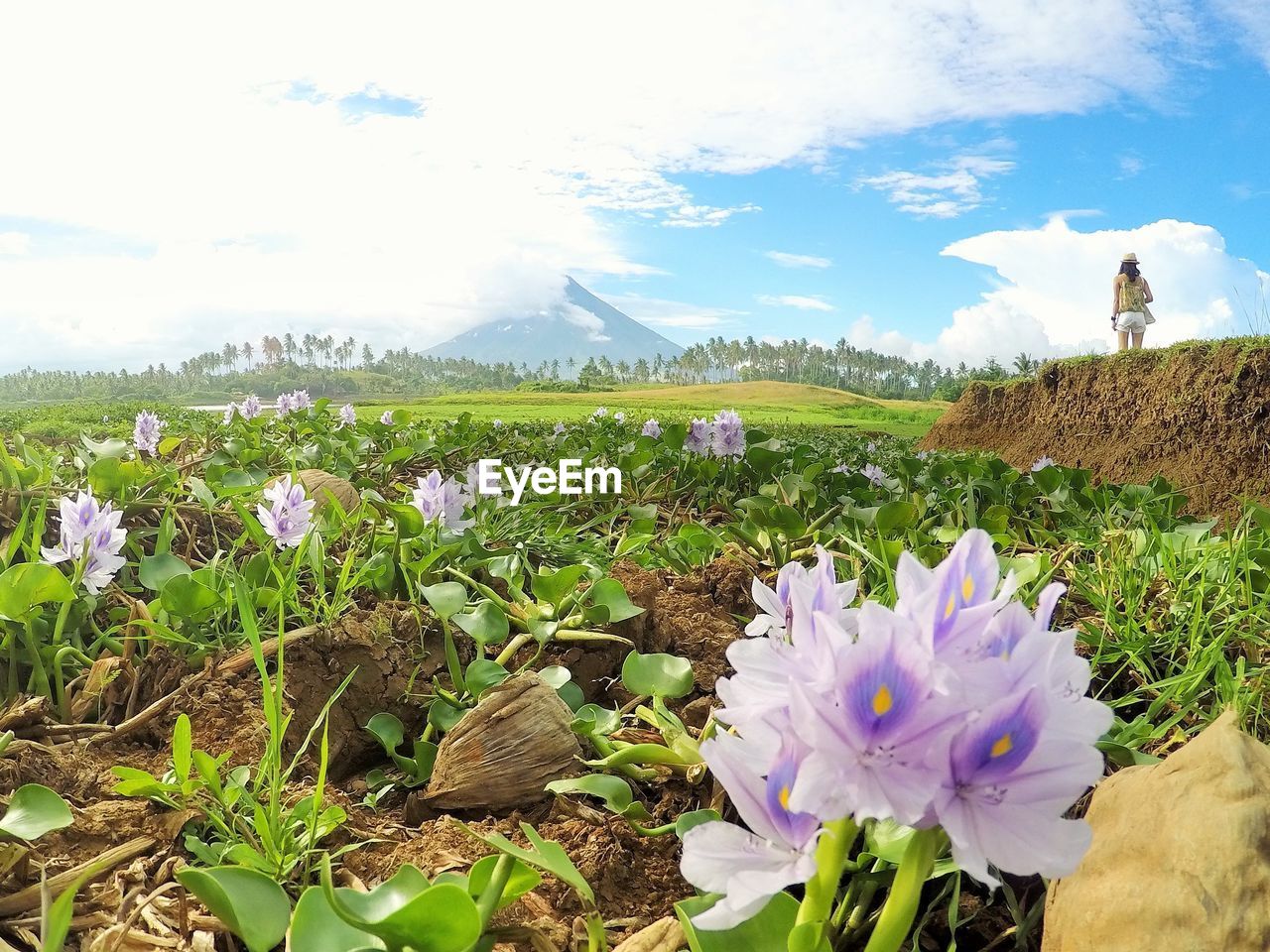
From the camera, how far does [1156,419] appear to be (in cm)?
830

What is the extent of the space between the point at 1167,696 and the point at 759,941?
1.14 m

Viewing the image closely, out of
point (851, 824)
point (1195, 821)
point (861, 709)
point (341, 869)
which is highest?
point (861, 709)

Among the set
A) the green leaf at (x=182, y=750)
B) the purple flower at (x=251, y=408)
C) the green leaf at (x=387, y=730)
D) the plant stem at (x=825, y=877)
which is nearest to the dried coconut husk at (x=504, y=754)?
the green leaf at (x=387, y=730)

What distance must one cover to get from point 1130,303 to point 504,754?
12.4m

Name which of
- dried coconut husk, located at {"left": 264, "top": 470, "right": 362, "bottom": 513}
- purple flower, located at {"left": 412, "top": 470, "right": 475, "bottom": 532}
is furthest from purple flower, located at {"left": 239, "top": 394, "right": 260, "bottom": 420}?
purple flower, located at {"left": 412, "top": 470, "right": 475, "bottom": 532}

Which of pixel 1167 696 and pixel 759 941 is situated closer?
pixel 759 941

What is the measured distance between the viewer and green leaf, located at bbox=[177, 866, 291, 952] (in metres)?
0.92

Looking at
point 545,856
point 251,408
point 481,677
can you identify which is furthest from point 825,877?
point 251,408

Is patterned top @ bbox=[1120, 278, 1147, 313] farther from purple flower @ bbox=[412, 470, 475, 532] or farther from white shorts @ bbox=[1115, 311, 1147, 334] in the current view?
purple flower @ bbox=[412, 470, 475, 532]

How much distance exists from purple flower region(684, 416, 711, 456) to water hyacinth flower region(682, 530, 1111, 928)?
344cm

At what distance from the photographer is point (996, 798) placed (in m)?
0.63

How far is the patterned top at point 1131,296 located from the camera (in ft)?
38.1

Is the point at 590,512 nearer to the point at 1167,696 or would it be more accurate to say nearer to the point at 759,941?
the point at 1167,696

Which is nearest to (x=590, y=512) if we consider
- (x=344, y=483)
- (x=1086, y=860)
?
(x=344, y=483)
